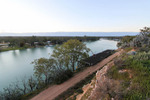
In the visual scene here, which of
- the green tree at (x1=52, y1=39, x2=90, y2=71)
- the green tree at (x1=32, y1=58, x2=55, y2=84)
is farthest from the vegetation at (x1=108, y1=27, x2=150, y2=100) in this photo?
the green tree at (x1=32, y1=58, x2=55, y2=84)

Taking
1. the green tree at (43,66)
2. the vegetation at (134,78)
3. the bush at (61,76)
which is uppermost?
the vegetation at (134,78)

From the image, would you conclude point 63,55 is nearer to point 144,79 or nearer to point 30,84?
point 30,84

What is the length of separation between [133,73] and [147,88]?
3.54ft

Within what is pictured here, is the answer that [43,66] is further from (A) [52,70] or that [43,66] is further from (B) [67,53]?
(B) [67,53]

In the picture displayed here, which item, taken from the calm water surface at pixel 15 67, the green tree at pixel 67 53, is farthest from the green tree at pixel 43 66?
the calm water surface at pixel 15 67

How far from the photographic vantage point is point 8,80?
1277 cm

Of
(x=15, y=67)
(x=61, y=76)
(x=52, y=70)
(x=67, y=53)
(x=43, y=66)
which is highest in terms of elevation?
(x=67, y=53)

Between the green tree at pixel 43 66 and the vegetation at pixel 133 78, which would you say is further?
the green tree at pixel 43 66

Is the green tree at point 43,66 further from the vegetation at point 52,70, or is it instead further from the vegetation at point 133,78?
the vegetation at point 133,78

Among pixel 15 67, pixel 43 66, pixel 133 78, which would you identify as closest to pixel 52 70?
pixel 43 66

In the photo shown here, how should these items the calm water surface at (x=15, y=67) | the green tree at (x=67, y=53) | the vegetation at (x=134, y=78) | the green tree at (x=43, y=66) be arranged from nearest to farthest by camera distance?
the vegetation at (x=134, y=78)
the green tree at (x=43, y=66)
the green tree at (x=67, y=53)
the calm water surface at (x=15, y=67)

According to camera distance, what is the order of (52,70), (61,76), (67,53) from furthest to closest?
(67,53), (52,70), (61,76)

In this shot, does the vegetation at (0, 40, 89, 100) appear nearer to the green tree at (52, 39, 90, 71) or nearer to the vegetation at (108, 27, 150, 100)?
the green tree at (52, 39, 90, 71)

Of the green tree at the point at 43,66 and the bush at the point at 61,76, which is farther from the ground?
the green tree at the point at 43,66
